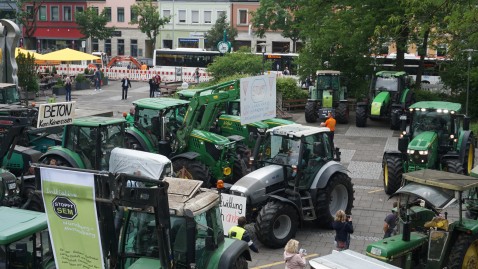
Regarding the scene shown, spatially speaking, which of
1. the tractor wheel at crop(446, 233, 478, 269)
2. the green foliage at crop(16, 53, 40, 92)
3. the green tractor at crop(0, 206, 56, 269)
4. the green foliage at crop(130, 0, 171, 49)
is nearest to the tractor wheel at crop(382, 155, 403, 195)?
the tractor wheel at crop(446, 233, 478, 269)

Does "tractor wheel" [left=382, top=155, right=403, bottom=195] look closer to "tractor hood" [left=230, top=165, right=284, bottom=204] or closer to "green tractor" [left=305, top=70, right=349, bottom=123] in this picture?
"tractor hood" [left=230, top=165, right=284, bottom=204]

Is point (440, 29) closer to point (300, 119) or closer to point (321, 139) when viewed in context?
point (300, 119)

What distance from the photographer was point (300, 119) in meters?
31.1

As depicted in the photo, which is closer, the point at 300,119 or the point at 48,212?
the point at 48,212

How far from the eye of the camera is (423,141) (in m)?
17.5

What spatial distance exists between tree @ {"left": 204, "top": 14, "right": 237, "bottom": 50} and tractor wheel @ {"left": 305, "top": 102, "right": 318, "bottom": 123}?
103ft

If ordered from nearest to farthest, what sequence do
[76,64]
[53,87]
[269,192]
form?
[269,192] → [53,87] → [76,64]

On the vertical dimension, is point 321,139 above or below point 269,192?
above

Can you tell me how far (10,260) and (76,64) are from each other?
151ft

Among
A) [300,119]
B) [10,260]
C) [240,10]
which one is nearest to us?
[10,260]

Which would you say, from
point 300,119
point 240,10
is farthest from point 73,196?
point 240,10

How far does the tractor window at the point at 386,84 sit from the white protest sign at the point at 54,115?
16730 mm

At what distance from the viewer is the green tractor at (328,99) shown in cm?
2966

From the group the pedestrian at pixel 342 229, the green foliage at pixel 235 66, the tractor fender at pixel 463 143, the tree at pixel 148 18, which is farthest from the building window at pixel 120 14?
the pedestrian at pixel 342 229
